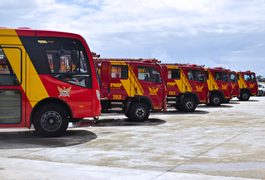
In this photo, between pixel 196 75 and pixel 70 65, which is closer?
pixel 70 65

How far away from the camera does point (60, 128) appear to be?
8.85 m

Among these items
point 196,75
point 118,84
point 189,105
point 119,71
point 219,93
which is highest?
point 196,75

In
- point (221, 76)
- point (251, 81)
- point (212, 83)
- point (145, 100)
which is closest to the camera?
point (145, 100)

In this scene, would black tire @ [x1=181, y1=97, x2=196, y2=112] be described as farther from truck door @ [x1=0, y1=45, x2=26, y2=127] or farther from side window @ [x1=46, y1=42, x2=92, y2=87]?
truck door @ [x1=0, y1=45, x2=26, y2=127]

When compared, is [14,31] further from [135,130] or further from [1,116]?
[135,130]

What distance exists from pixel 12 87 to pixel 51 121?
1.38m

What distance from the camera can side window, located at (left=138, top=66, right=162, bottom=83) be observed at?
1295 cm

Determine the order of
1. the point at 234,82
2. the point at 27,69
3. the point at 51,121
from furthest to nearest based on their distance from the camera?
the point at 234,82
the point at 51,121
the point at 27,69

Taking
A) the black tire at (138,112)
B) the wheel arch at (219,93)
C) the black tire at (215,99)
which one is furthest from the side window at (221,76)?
the black tire at (138,112)

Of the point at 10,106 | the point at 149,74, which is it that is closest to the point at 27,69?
the point at 10,106

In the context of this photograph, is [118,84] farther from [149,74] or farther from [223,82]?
[223,82]

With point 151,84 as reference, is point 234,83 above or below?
above

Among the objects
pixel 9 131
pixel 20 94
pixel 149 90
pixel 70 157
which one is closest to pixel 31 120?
pixel 20 94

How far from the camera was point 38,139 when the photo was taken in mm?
8633
